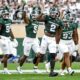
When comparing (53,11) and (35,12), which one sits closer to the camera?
(53,11)

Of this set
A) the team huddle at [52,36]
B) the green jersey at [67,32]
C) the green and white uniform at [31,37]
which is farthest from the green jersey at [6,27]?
the green jersey at [67,32]

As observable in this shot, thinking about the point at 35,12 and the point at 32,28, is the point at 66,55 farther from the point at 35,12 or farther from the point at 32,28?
the point at 35,12

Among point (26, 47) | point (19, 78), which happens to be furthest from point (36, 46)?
point (19, 78)

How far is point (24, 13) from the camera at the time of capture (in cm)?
1442

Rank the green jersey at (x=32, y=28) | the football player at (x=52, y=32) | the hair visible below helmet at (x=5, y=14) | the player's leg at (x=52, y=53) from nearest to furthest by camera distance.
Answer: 1. the player's leg at (x=52, y=53)
2. the football player at (x=52, y=32)
3. the hair visible below helmet at (x=5, y=14)
4. the green jersey at (x=32, y=28)

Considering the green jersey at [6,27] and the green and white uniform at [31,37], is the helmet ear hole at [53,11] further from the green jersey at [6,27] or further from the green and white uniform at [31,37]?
the green jersey at [6,27]

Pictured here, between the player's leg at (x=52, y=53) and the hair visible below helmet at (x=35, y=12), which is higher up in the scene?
the hair visible below helmet at (x=35, y=12)

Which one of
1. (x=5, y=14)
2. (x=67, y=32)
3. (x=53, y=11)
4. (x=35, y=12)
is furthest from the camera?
(x=35, y=12)

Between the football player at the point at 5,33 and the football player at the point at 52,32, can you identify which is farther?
the football player at the point at 5,33

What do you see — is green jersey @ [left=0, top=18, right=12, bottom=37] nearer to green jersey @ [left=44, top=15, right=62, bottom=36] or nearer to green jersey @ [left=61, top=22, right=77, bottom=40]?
green jersey @ [left=44, top=15, right=62, bottom=36]

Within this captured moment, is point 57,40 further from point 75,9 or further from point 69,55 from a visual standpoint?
point 75,9

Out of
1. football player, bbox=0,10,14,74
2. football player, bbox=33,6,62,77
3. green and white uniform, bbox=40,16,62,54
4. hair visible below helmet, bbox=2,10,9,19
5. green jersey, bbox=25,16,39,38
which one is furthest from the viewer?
green jersey, bbox=25,16,39,38

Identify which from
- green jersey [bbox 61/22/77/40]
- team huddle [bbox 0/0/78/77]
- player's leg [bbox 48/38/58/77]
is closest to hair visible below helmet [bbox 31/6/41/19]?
team huddle [bbox 0/0/78/77]

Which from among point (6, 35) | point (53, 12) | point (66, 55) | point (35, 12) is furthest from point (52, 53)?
point (35, 12)
